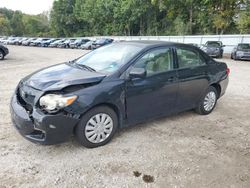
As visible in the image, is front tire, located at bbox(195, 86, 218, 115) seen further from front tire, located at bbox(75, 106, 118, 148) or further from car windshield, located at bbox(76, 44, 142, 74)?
front tire, located at bbox(75, 106, 118, 148)

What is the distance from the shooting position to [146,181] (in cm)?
282

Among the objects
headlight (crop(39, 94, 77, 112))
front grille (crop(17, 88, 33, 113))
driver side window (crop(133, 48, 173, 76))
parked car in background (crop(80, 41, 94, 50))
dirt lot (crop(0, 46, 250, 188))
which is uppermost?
driver side window (crop(133, 48, 173, 76))

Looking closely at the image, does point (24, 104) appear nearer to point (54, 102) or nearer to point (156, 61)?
point (54, 102)

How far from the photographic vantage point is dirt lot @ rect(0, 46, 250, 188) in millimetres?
2824

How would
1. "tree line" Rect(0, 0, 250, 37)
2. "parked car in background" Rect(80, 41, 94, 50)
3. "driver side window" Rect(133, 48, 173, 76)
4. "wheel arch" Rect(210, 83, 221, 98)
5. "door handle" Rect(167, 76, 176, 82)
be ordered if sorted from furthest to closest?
"parked car in background" Rect(80, 41, 94, 50), "tree line" Rect(0, 0, 250, 37), "wheel arch" Rect(210, 83, 221, 98), "door handle" Rect(167, 76, 176, 82), "driver side window" Rect(133, 48, 173, 76)

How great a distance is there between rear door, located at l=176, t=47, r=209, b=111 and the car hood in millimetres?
1610

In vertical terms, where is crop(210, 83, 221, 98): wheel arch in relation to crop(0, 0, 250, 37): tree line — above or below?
below

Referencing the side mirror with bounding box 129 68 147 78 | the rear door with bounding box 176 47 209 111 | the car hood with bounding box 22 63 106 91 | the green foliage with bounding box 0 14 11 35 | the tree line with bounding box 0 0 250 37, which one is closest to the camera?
the car hood with bounding box 22 63 106 91

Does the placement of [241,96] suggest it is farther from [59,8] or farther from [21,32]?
[21,32]

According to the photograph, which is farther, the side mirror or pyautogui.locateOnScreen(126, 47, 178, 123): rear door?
pyautogui.locateOnScreen(126, 47, 178, 123): rear door

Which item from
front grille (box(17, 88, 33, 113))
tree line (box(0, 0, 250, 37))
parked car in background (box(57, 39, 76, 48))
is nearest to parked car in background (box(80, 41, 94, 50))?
parked car in background (box(57, 39, 76, 48))

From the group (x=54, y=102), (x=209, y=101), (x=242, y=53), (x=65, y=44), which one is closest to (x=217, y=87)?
(x=209, y=101)

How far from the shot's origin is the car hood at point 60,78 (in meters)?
3.23

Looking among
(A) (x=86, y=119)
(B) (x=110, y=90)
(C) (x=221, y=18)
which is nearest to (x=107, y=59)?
(B) (x=110, y=90)
